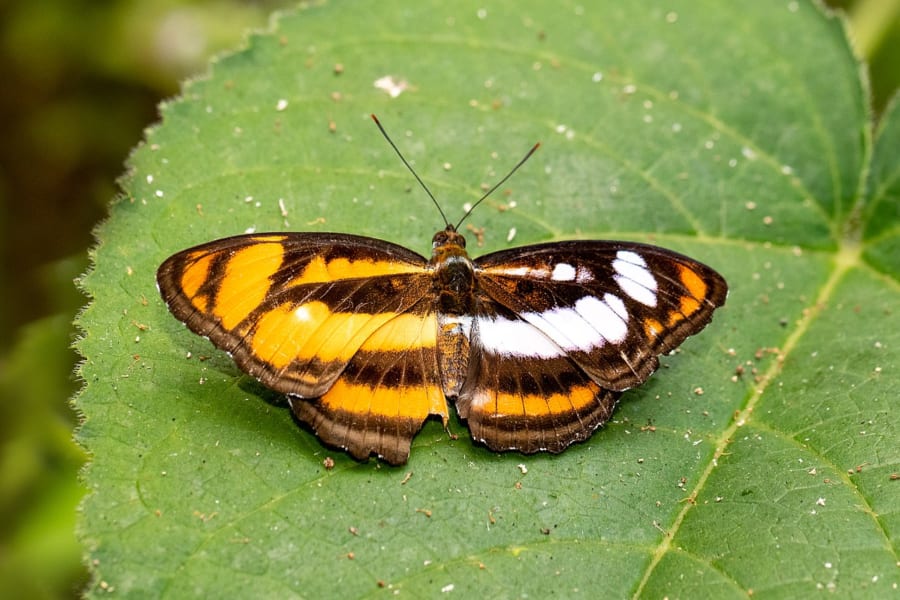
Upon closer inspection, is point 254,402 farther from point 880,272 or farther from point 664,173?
point 880,272

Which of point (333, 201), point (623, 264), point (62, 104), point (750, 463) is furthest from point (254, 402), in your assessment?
point (62, 104)

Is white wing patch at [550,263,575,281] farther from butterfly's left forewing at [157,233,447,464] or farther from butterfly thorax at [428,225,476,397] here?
butterfly's left forewing at [157,233,447,464]

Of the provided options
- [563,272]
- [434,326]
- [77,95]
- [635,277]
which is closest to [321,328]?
[434,326]

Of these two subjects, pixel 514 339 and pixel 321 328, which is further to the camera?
pixel 514 339

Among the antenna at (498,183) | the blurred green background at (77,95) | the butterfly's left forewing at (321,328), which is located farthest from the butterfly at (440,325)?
the blurred green background at (77,95)

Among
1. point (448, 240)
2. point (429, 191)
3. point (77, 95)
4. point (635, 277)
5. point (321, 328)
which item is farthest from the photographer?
point (77, 95)

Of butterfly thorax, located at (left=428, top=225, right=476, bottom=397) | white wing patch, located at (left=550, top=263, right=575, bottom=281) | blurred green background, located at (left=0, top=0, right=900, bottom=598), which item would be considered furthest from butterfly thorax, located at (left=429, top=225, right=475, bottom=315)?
blurred green background, located at (left=0, top=0, right=900, bottom=598)

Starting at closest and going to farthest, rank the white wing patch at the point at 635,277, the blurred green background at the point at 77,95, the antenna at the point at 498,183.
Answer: the white wing patch at the point at 635,277
the antenna at the point at 498,183
the blurred green background at the point at 77,95

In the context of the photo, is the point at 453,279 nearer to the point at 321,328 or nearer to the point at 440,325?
the point at 440,325

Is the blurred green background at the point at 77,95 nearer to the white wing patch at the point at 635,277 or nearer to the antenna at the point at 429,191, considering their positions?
the antenna at the point at 429,191
